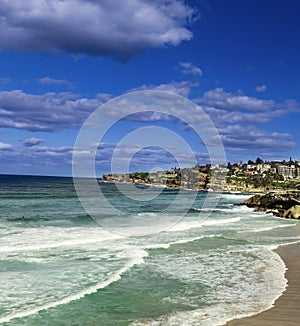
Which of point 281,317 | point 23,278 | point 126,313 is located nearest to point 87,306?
point 126,313

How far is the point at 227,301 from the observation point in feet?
37.7

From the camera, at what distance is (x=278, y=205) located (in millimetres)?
52219

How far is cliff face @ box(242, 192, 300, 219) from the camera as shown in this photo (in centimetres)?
4244

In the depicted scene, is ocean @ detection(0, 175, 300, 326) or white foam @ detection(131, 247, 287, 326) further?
ocean @ detection(0, 175, 300, 326)

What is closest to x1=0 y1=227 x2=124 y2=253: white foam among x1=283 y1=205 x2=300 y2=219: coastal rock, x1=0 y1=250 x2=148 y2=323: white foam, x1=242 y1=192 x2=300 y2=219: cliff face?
x1=0 y1=250 x2=148 y2=323: white foam

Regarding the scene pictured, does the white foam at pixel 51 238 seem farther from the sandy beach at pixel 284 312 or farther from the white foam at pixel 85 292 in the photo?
the sandy beach at pixel 284 312

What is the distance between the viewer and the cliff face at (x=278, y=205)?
4244 centimetres

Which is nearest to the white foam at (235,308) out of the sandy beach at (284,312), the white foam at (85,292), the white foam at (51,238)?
the sandy beach at (284,312)

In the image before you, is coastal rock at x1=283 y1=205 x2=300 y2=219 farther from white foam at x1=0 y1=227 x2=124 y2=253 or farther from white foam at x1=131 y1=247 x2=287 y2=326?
white foam at x1=131 y1=247 x2=287 y2=326

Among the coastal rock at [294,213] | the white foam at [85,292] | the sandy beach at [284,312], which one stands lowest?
the white foam at [85,292]

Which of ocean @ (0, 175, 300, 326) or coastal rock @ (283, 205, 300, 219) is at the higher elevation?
coastal rock @ (283, 205, 300, 219)

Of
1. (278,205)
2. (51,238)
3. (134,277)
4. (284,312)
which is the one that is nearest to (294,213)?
(278,205)

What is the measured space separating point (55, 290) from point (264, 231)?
20.3 metres

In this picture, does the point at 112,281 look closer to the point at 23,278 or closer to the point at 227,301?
the point at 23,278
